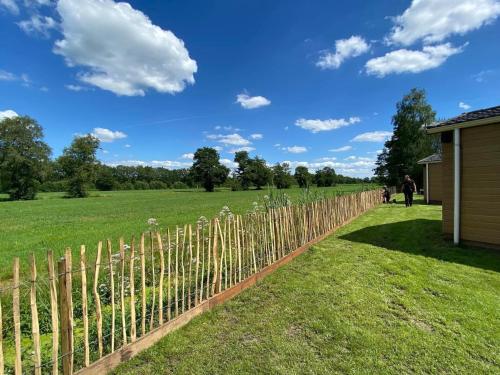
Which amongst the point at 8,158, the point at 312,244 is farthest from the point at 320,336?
the point at 8,158

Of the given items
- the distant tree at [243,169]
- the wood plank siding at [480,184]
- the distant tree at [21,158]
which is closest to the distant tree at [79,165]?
the distant tree at [21,158]

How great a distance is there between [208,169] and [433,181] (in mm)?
52866

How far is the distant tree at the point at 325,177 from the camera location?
7438 cm

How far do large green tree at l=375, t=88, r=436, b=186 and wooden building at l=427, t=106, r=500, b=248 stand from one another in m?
29.7

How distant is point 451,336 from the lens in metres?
3.14

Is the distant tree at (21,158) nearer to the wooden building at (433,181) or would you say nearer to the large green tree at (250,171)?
the large green tree at (250,171)

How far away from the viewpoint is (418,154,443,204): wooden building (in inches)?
650

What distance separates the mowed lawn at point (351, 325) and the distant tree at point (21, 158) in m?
46.9

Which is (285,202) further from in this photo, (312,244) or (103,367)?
(103,367)

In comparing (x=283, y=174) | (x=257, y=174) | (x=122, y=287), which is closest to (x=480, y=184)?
(x=122, y=287)

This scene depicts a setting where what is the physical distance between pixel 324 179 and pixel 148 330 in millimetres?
75720

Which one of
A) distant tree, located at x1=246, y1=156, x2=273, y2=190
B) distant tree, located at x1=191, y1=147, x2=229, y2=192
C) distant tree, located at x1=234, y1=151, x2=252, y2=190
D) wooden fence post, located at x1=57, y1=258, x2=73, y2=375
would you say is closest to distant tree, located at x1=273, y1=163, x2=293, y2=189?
distant tree, located at x1=246, y1=156, x2=273, y2=190

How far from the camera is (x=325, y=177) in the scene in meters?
76.5

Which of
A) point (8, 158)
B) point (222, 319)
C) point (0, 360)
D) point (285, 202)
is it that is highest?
point (8, 158)
